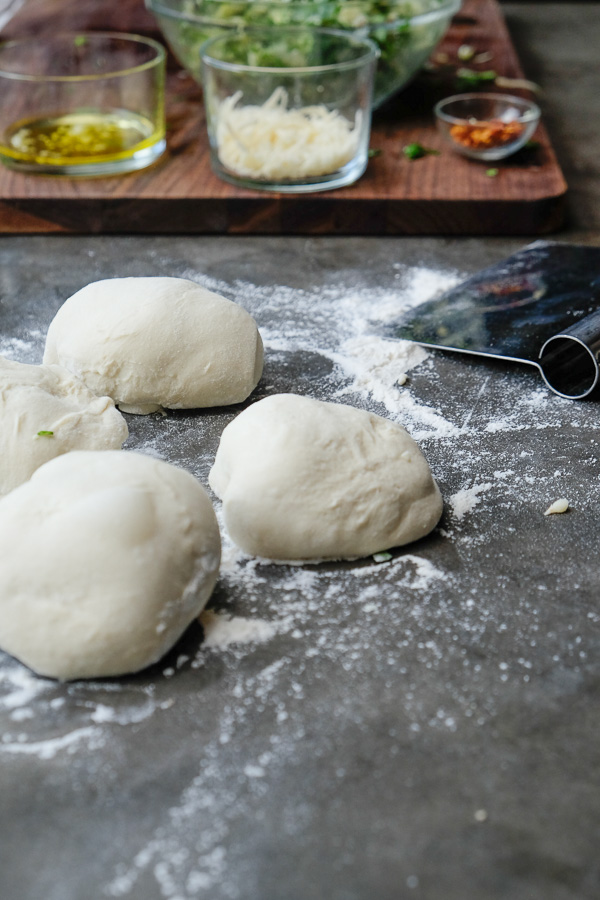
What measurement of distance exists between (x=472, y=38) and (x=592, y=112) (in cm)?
54

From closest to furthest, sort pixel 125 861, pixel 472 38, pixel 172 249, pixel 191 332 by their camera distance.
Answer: pixel 125 861, pixel 191 332, pixel 172 249, pixel 472 38

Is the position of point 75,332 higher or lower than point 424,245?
higher

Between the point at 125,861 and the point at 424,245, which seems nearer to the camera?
the point at 125,861

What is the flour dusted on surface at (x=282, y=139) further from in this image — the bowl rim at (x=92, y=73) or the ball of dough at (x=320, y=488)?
the ball of dough at (x=320, y=488)

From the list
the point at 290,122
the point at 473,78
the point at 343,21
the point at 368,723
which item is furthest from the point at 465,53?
the point at 368,723

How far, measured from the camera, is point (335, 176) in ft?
6.67

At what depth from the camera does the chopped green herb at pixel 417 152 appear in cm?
220

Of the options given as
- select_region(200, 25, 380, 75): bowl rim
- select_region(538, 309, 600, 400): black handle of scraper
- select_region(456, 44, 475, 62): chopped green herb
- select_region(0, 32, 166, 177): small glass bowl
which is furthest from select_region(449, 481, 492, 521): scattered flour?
select_region(456, 44, 475, 62): chopped green herb

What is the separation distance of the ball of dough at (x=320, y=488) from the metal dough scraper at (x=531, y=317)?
0.43 metres

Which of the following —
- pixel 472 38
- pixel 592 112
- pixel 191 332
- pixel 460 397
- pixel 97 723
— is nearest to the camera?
pixel 97 723

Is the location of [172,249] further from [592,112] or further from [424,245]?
[592,112]

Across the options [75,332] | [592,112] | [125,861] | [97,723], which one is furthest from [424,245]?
[125,861]

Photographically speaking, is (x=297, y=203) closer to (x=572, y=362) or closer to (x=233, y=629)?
(x=572, y=362)

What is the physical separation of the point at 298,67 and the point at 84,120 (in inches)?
20.2
